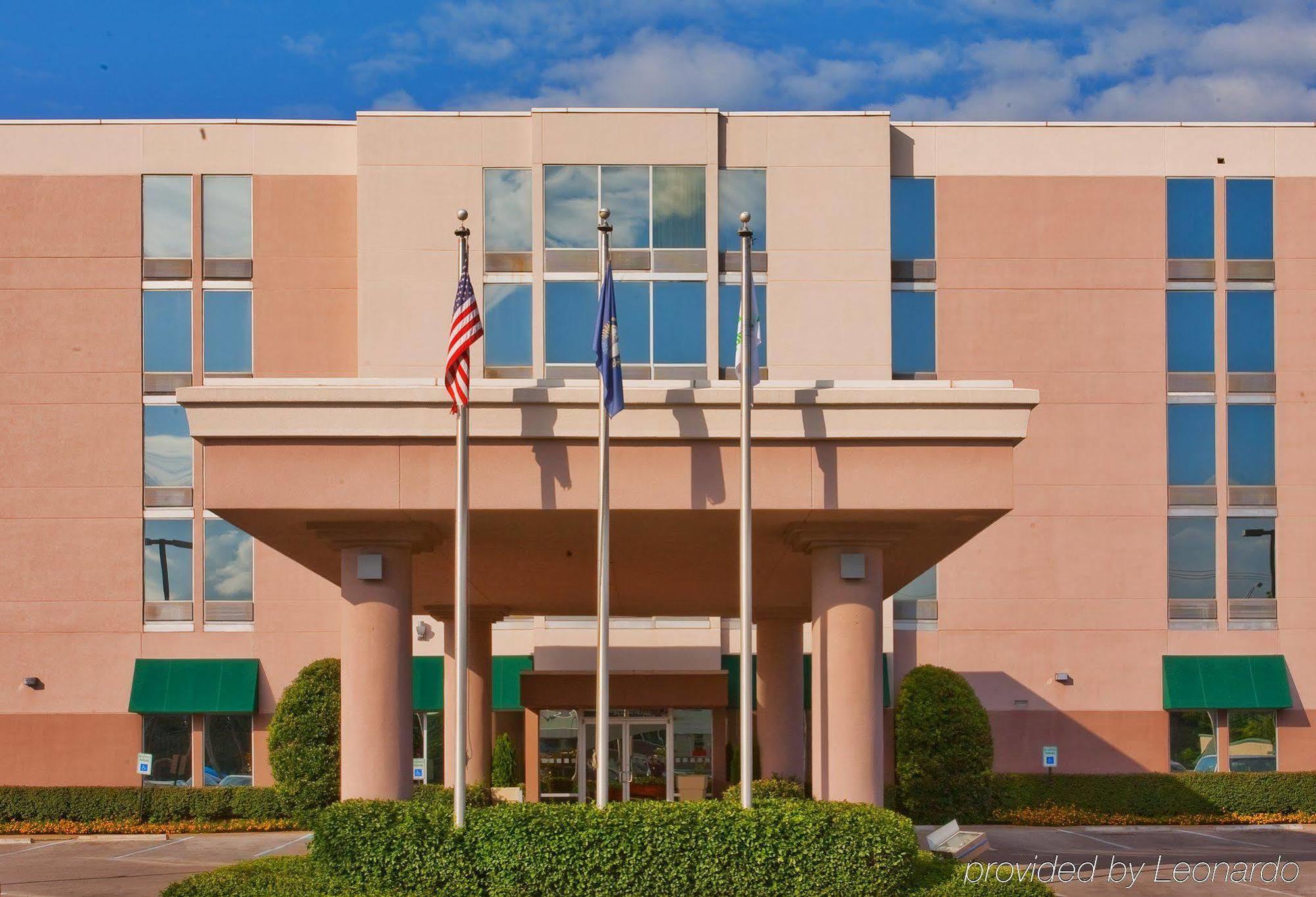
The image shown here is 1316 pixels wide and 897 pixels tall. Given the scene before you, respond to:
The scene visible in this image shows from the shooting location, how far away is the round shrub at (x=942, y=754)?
1191 inches

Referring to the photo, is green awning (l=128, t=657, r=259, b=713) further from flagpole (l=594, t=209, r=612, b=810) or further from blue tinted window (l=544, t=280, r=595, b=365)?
flagpole (l=594, t=209, r=612, b=810)

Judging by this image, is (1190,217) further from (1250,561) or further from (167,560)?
(167,560)

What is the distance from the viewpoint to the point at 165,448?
118ft

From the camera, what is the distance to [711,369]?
1380 inches

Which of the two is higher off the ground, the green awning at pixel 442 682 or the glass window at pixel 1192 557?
the glass window at pixel 1192 557

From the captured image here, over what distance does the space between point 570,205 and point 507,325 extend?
333 centimetres

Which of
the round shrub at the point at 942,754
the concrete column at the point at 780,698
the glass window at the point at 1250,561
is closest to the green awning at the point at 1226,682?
the glass window at the point at 1250,561

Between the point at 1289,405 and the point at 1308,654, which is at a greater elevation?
the point at 1289,405

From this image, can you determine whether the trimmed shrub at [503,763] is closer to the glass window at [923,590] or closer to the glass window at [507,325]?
the glass window at [507,325]

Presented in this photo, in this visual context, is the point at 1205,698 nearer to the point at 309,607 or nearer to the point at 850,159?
the point at 850,159

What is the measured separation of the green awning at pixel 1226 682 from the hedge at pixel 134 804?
21461mm

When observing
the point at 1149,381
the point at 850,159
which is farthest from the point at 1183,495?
the point at 850,159

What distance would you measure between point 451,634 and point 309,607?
691cm

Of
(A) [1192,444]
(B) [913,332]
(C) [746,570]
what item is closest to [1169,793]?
(A) [1192,444]
